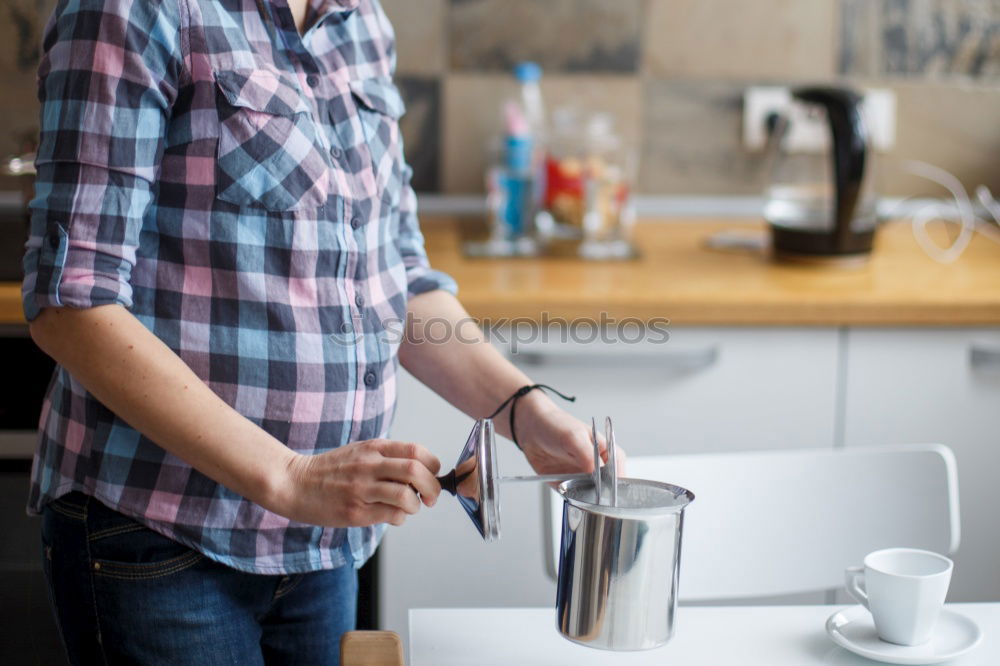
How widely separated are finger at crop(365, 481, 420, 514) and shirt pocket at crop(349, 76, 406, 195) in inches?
13.0

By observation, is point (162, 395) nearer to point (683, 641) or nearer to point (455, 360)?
point (455, 360)

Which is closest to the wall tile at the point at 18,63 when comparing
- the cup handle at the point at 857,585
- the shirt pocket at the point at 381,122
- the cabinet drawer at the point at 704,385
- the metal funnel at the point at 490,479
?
the cabinet drawer at the point at 704,385

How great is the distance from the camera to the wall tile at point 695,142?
6.88ft

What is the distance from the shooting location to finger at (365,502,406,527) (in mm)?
799

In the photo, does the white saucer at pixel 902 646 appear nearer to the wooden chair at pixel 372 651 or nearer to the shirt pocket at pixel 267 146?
the wooden chair at pixel 372 651

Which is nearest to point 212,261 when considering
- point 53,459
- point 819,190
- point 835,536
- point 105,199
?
point 105,199

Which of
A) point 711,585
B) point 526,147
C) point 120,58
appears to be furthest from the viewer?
point 526,147

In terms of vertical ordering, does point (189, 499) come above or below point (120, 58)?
below

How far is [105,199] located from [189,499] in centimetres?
26

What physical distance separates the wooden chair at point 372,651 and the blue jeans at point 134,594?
0.80 ft

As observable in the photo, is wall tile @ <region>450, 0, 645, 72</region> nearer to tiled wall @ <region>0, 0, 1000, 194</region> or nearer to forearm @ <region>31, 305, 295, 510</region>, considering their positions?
tiled wall @ <region>0, 0, 1000, 194</region>

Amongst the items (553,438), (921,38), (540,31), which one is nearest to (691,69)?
(540,31)

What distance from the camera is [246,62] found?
89 cm

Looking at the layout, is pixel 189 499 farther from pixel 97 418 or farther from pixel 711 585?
pixel 711 585
